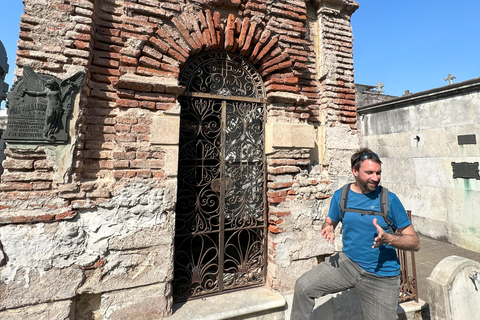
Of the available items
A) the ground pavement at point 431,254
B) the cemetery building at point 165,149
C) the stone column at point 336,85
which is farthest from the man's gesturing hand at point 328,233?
the ground pavement at point 431,254

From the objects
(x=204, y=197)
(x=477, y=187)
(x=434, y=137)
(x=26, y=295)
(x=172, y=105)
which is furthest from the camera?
(x=434, y=137)

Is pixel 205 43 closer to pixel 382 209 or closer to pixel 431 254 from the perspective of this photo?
pixel 382 209

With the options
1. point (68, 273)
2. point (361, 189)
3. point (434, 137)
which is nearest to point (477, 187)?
Result: point (434, 137)

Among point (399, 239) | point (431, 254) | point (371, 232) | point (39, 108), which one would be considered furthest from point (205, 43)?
point (431, 254)

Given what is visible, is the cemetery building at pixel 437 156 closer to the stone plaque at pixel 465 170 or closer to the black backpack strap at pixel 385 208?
the stone plaque at pixel 465 170

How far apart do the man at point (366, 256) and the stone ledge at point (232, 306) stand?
0.58m

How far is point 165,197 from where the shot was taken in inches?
102

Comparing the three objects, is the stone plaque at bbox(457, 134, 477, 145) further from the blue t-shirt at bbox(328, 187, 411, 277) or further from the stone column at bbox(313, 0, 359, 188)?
the blue t-shirt at bbox(328, 187, 411, 277)

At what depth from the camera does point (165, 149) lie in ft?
8.75

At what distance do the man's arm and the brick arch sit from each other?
7.68ft

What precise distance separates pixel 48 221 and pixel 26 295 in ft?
2.10

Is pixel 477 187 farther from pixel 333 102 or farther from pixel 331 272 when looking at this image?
pixel 331 272

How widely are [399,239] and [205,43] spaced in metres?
2.80

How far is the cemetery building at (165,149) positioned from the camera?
2.22 metres
